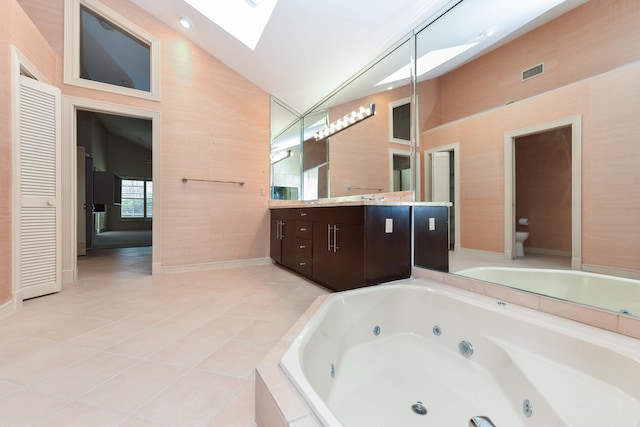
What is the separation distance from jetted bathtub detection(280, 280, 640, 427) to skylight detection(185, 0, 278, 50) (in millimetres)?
2950

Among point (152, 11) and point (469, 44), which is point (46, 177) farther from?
point (469, 44)

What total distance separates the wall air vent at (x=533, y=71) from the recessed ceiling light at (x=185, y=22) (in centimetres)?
337

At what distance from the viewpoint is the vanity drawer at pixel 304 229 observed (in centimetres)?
268

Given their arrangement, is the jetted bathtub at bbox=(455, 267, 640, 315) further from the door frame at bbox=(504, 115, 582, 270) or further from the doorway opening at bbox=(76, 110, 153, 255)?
the doorway opening at bbox=(76, 110, 153, 255)

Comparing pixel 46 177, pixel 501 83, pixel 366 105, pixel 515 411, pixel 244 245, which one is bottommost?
pixel 515 411

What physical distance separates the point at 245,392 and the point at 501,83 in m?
2.50

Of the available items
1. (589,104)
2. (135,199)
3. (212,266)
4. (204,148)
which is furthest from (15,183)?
(135,199)

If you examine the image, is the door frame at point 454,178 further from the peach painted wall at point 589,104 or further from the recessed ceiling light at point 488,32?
the recessed ceiling light at point 488,32

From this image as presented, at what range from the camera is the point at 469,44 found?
81.4 inches

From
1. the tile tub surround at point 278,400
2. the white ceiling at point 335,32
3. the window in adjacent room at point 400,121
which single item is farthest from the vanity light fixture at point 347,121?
the tile tub surround at point 278,400

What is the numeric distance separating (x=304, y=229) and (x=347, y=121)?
148 cm

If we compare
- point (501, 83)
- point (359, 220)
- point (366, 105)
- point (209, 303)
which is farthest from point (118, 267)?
point (501, 83)

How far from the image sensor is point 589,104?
1408 millimetres

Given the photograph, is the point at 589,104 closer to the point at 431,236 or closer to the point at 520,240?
the point at 520,240
